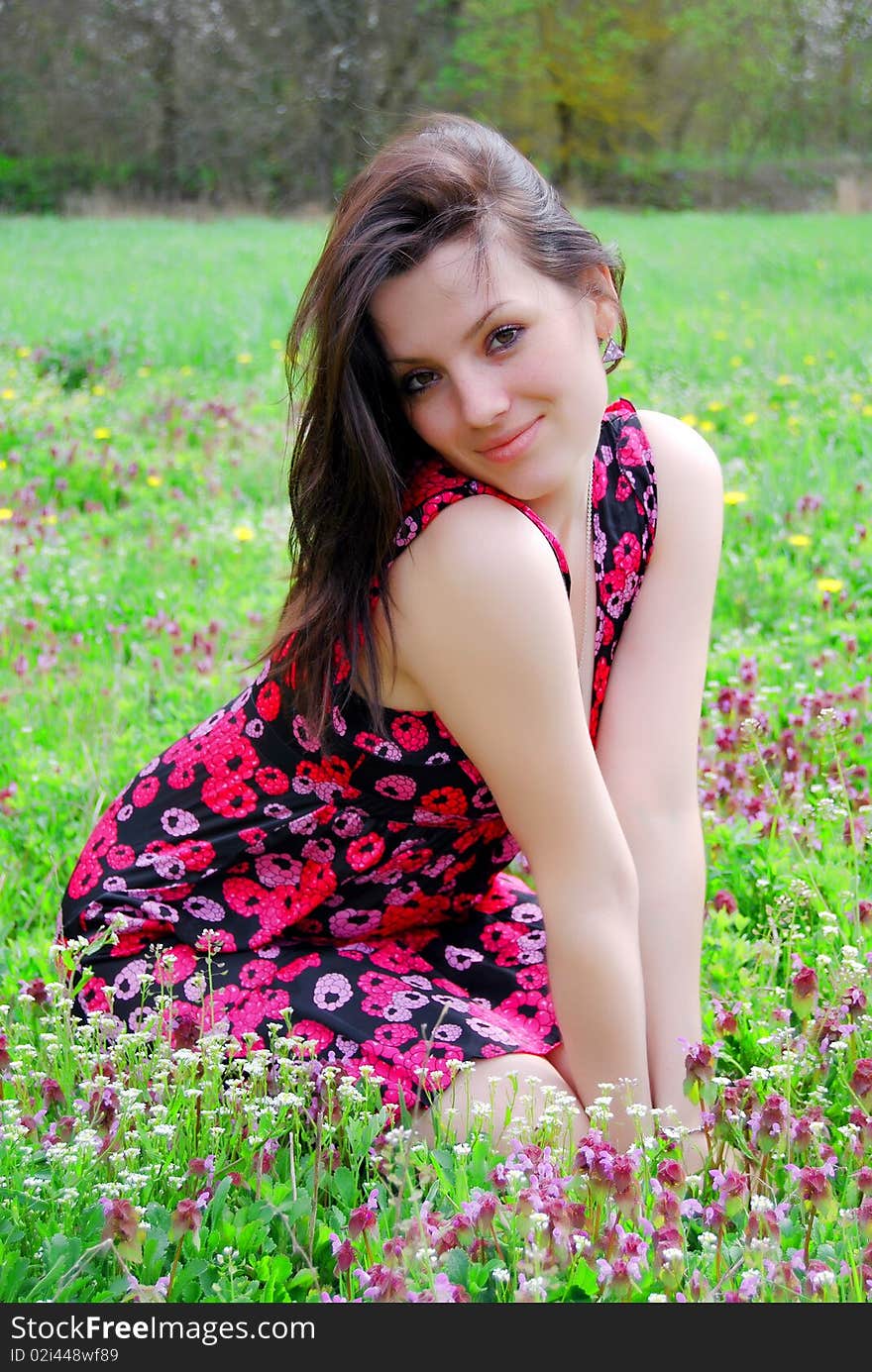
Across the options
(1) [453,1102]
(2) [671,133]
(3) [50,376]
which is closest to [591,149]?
(2) [671,133]

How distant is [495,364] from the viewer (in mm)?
2102

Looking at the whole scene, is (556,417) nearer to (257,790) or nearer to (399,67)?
(257,790)

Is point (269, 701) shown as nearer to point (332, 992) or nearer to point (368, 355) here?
point (332, 992)

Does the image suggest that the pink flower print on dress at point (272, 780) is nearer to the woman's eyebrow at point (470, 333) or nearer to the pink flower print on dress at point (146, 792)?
the pink flower print on dress at point (146, 792)

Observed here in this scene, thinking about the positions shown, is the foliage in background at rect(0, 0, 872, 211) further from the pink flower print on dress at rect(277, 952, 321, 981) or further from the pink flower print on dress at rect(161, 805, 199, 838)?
the pink flower print on dress at rect(277, 952, 321, 981)

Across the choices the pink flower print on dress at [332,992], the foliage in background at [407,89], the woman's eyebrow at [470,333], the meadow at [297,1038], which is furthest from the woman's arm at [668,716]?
the foliage in background at [407,89]

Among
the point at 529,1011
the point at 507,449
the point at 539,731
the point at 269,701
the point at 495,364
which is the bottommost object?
the point at 529,1011

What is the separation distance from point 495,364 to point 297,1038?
101 centimetres

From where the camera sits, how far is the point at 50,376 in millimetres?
8031

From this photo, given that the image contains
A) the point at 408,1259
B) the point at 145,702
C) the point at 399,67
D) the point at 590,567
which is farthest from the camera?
the point at 399,67

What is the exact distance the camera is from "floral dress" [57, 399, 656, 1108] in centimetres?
224

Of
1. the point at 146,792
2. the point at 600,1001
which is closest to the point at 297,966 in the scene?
the point at 146,792

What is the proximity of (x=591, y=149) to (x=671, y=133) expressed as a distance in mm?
1575

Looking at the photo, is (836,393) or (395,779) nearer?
(395,779)
